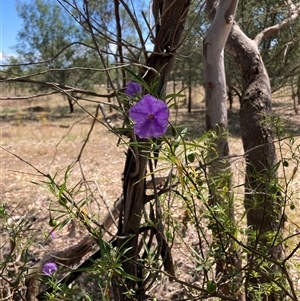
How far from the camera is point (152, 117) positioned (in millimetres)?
592

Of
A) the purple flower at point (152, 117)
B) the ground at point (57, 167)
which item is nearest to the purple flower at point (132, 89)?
the purple flower at point (152, 117)

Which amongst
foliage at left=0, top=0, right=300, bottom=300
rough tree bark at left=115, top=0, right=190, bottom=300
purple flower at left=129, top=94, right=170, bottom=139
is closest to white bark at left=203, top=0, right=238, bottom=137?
foliage at left=0, top=0, right=300, bottom=300

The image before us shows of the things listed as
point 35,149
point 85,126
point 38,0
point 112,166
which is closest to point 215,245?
point 112,166

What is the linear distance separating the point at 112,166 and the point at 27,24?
49.2ft

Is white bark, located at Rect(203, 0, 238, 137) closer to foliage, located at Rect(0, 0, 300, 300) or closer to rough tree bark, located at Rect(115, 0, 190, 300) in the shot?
foliage, located at Rect(0, 0, 300, 300)

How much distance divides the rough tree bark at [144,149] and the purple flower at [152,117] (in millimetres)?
418

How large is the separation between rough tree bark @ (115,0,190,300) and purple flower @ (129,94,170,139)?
1.37 ft

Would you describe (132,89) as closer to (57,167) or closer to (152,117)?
(152,117)

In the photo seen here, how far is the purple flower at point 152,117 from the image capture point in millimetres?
591

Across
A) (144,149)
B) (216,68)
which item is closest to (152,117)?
(144,149)

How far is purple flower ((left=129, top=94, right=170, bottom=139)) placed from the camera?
591 mm

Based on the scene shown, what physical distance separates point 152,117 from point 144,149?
18.5 inches

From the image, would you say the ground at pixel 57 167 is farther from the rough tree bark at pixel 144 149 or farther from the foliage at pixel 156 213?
the rough tree bark at pixel 144 149

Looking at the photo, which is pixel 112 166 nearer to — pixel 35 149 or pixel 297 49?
pixel 35 149
